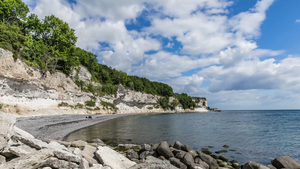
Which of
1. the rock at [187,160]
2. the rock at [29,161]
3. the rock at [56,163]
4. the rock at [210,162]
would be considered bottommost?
the rock at [210,162]

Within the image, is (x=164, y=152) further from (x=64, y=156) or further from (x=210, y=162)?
(x=64, y=156)

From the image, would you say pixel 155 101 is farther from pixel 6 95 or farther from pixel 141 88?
pixel 6 95

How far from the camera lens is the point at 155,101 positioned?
359 feet

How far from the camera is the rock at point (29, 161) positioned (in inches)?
179

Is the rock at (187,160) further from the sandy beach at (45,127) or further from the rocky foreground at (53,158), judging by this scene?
the sandy beach at (45,127)

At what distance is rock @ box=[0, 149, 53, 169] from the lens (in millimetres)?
4557

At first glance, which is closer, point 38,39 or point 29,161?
point 29,161

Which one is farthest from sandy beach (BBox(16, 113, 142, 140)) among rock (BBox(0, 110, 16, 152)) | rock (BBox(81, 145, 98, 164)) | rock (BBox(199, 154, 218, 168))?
rock (BBox(199, 154, 218, 168))

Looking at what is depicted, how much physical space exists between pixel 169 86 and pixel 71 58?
340ft

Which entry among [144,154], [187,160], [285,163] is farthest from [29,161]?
[285,163]

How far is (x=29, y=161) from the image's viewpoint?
15.7ft

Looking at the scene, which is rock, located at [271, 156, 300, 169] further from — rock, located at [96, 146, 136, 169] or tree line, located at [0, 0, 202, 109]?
tree line, located at [0, 0, 202, 109]

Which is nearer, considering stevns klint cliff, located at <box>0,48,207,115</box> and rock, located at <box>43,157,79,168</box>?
rock, located at <box>43,157,79,168</box>

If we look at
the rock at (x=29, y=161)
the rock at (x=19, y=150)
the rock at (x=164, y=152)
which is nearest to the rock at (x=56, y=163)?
the rock at (x=29, y=161)
